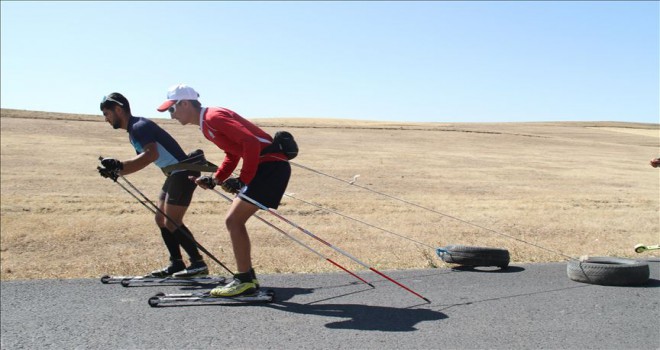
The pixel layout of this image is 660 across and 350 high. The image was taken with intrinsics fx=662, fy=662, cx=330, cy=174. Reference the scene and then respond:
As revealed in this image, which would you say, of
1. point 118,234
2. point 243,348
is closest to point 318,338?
point 243,348

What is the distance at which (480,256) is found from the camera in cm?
834

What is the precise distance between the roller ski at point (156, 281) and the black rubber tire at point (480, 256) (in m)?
2.96

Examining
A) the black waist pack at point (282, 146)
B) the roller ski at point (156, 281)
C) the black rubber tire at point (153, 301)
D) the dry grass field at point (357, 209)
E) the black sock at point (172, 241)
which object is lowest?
the dry grass field at point (357, 209)

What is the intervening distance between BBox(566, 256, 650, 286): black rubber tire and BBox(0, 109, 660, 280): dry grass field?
1.06 m

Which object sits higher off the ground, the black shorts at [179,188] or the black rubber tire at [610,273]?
the black shorts at [179,188]

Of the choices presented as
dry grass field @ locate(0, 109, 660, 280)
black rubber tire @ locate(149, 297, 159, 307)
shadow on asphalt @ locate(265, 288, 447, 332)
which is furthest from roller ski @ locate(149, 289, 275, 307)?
dry grass field @ locate(0, 109, 660, 280)

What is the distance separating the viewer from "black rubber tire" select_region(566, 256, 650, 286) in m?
7.11

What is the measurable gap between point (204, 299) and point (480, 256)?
3.60m

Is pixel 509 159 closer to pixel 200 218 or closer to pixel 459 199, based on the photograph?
pixel 459 199

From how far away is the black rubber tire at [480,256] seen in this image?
8.34 meters

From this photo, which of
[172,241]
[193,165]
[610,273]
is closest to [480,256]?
[610,273]

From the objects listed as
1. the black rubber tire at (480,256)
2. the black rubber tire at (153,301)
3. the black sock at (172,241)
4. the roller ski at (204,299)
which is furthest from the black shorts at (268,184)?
the black rubber tire at (480,256)

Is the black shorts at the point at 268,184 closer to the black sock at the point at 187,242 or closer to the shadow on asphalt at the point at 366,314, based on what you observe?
the shadow on asphalt at the point at 366,314

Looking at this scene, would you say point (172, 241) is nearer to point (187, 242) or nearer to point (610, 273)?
point (187, 242)
